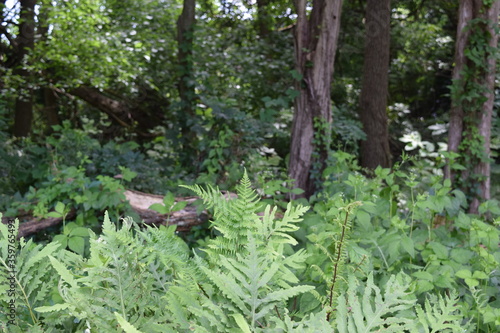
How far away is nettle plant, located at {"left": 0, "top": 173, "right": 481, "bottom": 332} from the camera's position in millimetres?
973

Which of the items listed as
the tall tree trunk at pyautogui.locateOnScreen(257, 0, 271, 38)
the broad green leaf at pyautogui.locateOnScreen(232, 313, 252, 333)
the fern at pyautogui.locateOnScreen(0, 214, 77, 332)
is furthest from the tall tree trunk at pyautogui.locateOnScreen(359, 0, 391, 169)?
the broad green leaf at pyautogui.locateOnScreen(232, 313, 252, 333)

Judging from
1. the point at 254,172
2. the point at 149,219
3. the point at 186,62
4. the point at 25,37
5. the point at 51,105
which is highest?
the point at 25,37

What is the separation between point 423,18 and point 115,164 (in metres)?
10.0

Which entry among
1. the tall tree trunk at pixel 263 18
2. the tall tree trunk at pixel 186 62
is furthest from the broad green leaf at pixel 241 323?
the tall tree trunk at pixel 263 18

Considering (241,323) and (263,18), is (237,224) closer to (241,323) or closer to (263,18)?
(241,323)

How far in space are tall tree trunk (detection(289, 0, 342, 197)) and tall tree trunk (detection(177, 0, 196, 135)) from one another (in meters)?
2.49

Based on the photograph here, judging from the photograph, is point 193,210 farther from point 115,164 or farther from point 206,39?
point 206,39

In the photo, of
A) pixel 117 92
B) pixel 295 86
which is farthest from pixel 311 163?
pixel 117 92

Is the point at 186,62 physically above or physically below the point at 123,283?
above

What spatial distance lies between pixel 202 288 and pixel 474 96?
5.96 metres

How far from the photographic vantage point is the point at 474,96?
20.5 feet

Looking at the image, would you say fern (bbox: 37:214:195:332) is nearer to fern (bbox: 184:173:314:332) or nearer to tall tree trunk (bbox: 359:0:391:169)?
fern (bbox: 184:173:314:332)

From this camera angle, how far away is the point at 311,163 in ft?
20.5

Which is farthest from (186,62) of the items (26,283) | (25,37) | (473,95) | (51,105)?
(26,283)
